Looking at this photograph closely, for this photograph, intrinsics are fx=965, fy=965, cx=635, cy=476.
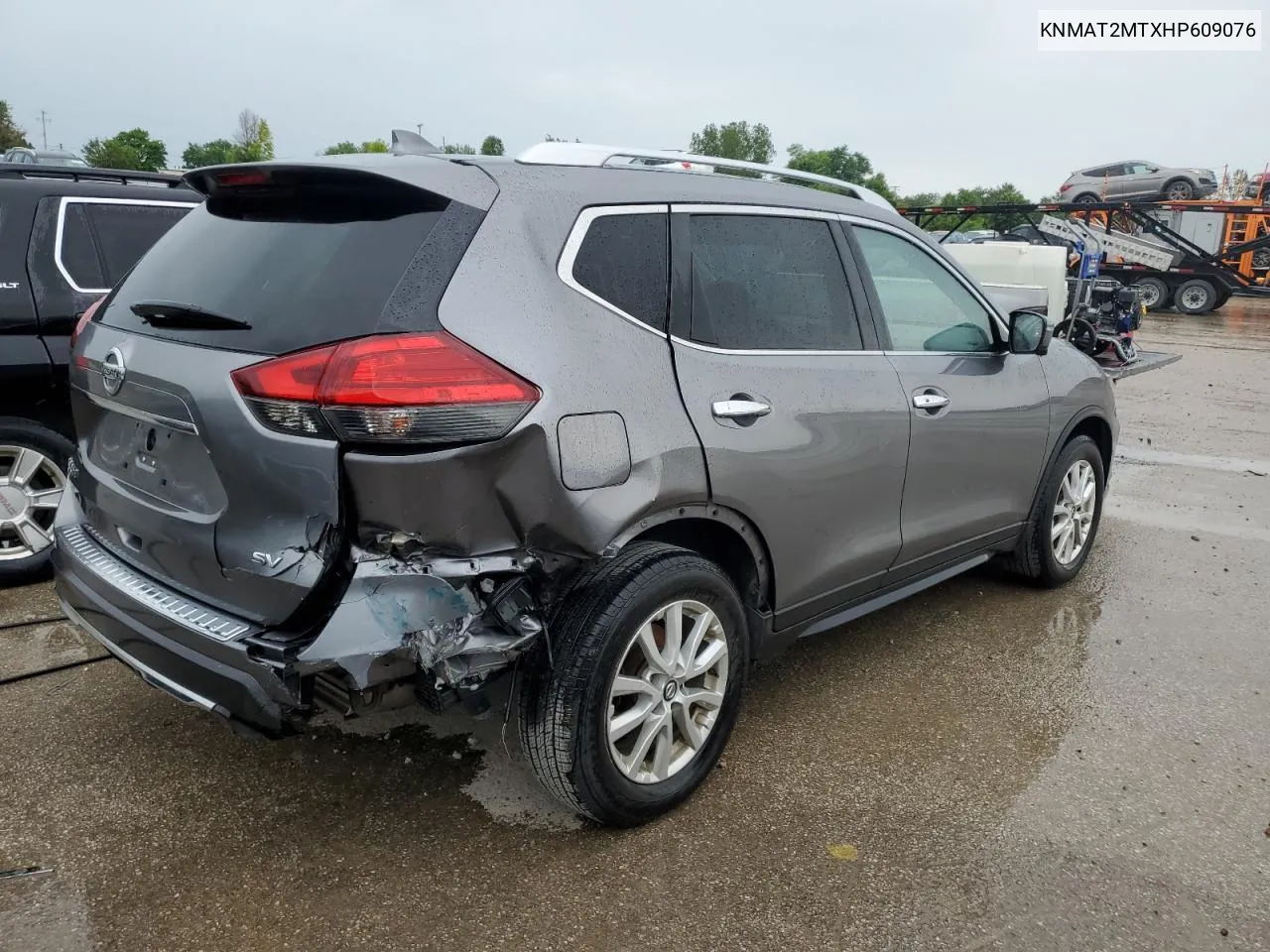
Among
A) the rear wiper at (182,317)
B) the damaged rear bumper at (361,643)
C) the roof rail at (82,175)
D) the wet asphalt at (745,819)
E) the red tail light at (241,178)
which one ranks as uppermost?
the roof rail at (82,175)

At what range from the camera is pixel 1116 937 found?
2.38 meters

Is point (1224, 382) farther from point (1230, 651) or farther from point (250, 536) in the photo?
point (250, 536)

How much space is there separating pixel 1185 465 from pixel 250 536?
724cm

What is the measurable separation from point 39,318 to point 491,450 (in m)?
3.04

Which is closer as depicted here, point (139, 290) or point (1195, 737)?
point (139, 290)

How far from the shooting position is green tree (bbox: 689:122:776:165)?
92588mm

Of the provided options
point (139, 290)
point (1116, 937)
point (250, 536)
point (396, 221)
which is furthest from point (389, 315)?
point (1116, 937)

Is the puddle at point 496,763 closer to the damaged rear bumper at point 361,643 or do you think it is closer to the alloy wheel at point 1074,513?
the damaged rear bumper at point 361,643

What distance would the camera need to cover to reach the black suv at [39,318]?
4.16 meters

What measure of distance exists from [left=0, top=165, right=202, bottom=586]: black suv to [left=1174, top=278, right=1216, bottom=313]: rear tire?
78.7 feet

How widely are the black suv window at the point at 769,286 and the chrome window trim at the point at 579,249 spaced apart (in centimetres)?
22

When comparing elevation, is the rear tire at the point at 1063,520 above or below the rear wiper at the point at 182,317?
below

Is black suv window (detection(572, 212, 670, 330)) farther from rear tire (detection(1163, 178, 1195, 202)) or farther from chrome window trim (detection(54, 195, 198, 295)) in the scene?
rear tire (detection(1163, 178, 1195, 202))

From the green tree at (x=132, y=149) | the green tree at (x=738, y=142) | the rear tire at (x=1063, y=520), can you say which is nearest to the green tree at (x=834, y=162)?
the green tree at (x=738, y=142)
